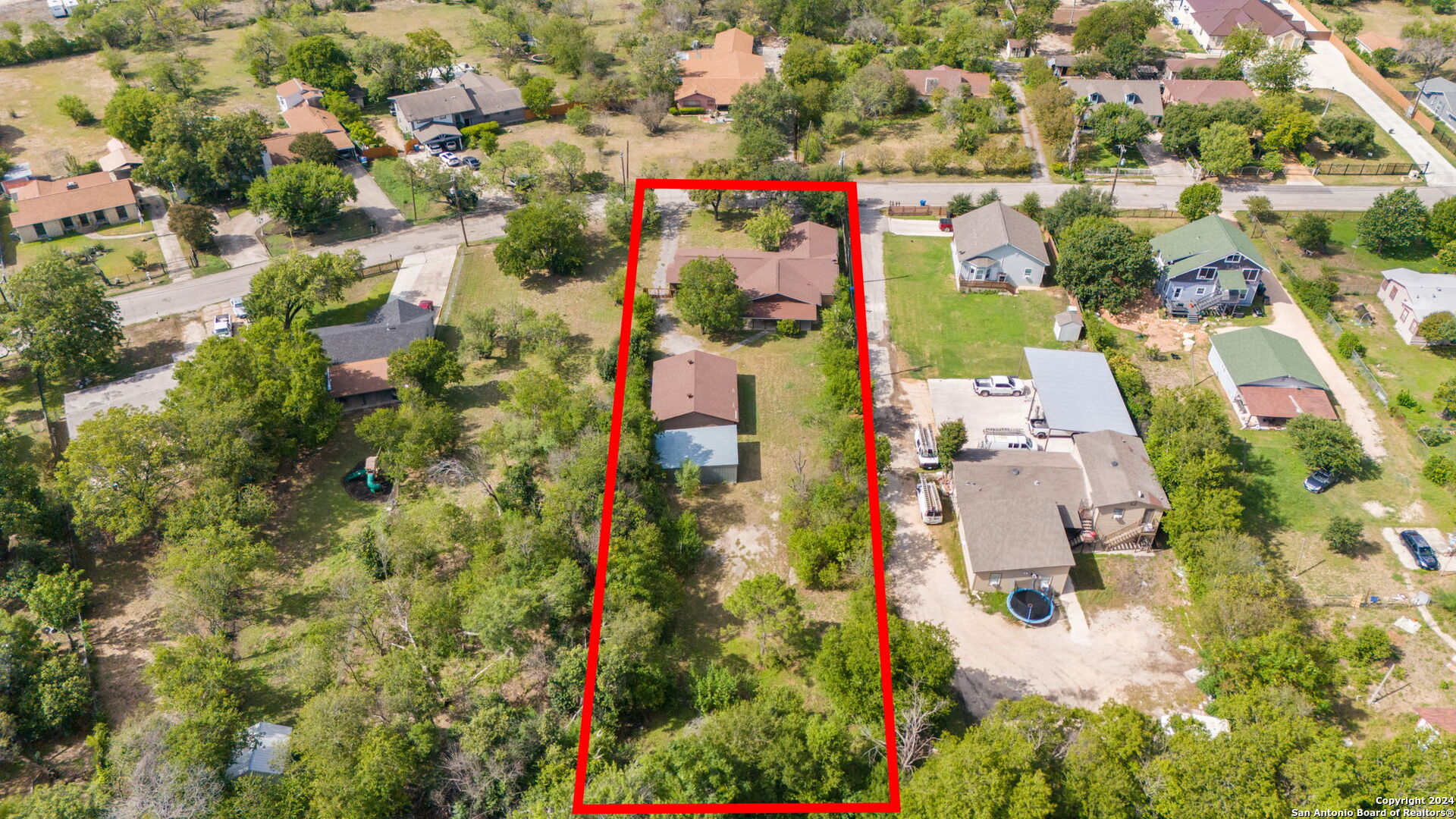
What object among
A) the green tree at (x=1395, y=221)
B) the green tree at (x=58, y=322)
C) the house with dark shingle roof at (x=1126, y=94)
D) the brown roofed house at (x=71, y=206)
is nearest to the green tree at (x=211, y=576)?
the green tree at (x=58, y=322)

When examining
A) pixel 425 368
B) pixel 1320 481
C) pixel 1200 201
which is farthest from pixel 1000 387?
pixel 425 368

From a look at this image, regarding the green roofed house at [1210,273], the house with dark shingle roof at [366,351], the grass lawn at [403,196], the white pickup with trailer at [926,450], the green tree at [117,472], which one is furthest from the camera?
the grass lawn at [403,196]

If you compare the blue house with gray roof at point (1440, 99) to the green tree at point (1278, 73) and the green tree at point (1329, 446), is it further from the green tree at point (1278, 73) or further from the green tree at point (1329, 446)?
the green tree at point (1329, 446)

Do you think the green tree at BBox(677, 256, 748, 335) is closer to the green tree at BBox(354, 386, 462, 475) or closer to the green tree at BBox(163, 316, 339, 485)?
the green tree at BBox(354, 386, 462, 475)

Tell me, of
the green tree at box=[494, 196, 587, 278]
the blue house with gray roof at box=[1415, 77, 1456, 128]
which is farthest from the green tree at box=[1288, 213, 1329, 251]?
the green tree at box=[494, 196, 587, 278]

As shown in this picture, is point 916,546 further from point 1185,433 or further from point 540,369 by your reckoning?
point 540,369

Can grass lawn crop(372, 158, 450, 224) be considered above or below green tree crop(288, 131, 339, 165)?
below
